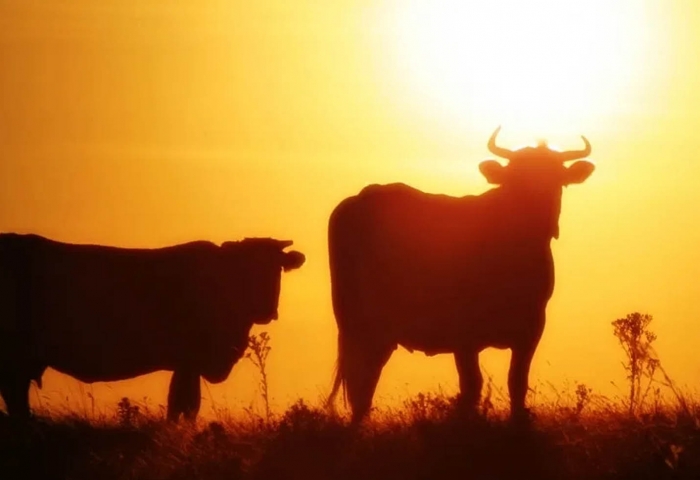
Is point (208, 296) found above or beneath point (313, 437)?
above

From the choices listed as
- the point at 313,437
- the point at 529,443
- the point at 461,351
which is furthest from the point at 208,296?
the point at 529,443

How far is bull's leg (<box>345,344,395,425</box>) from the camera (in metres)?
11.8

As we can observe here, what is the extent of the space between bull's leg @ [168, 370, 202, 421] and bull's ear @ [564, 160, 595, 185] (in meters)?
4.28

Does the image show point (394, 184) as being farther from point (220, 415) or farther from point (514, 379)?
point (220, 415)

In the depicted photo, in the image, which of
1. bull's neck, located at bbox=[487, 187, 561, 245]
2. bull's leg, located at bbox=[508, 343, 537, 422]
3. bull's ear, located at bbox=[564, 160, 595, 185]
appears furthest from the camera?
bull's ear, located at bbox=[564, 160, 595, 185]

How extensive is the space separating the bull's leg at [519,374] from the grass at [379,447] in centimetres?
109

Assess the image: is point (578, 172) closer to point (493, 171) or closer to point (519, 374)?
point (493, 171)

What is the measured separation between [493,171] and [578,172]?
870 millimetres

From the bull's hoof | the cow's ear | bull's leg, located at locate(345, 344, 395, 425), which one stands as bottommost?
the bull's hoof

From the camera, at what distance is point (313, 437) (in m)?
8.92

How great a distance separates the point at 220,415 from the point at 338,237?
2870 mm

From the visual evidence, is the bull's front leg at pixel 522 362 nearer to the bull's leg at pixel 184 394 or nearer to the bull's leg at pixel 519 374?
the bull's leg at pixel 519 374

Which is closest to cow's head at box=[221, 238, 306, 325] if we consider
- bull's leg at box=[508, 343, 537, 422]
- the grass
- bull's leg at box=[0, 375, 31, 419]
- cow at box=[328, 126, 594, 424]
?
cow at box=[328, 126, 594, 424]

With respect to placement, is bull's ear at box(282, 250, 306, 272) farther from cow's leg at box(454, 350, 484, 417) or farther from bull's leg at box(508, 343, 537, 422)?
bull's leg at box(508, 343, 537, 422)
